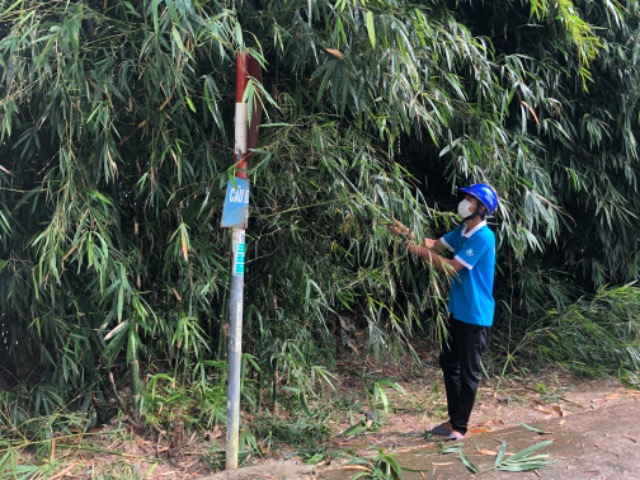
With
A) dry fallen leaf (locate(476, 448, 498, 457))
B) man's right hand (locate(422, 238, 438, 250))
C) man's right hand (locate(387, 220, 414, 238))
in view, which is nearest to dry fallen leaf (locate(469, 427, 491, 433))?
dry fallen leaf (locate(476, 448, 498, 457))

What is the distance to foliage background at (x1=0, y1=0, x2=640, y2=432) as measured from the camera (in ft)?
8.89

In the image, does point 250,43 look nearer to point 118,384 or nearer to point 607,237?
point 118,384

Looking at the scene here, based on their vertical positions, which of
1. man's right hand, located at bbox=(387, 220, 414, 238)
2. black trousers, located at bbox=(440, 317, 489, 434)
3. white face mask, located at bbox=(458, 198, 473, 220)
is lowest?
black trousers, located at bbox=(440, 317, 489, 434)

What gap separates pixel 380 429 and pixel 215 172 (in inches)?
76.6

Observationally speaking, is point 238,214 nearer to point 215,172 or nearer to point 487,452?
point 215,172

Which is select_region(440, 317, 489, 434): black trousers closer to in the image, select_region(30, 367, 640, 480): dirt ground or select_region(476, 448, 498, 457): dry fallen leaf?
select_region(476, 448, 498, 457): dry fallen leaf

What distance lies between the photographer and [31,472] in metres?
2.81

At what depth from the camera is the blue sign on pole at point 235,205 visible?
2.75 m

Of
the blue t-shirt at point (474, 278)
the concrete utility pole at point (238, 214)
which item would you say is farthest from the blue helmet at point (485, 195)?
the concrete utility pole at point (238, 214)

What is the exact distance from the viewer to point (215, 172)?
3055 millimetres

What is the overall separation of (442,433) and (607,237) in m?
2.55

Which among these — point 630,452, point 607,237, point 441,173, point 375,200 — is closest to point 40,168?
point 375,200

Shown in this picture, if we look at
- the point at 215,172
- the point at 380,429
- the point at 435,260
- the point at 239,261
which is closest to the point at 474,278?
the point at 435,260

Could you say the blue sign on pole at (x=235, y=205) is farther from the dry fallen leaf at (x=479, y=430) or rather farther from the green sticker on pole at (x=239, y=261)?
the dry fallen leaf at (x=479, y=430)
